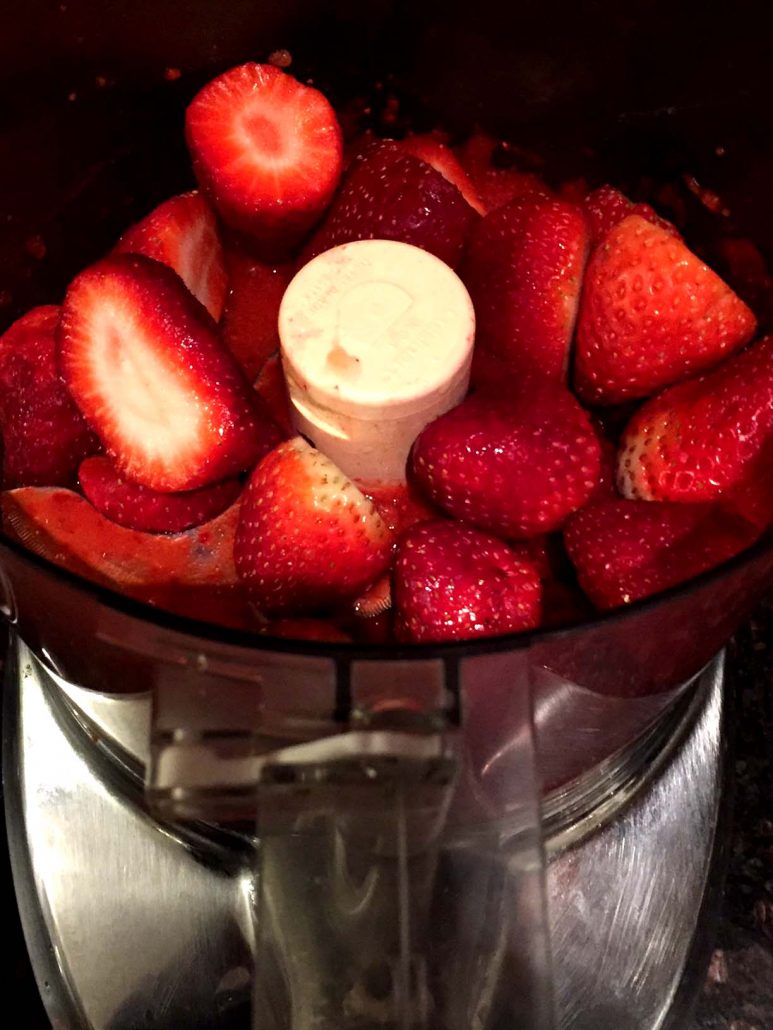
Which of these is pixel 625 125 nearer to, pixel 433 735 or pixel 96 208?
pixel 96 208

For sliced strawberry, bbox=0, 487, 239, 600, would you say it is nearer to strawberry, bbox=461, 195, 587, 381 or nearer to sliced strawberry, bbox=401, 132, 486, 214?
strawberry, bbox=461, 195, 587, 381

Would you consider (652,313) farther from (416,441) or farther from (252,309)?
(252,309)

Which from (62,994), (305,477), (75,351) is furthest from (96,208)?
(62,994)

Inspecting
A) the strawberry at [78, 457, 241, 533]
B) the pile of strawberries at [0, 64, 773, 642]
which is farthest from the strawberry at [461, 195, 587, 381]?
the strawberry at [78, 457, 241, 533]

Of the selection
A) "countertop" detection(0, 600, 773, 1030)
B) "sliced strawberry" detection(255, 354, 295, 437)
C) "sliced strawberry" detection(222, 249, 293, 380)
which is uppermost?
"sliced strawberry" detection(222, 249, 293, 380)

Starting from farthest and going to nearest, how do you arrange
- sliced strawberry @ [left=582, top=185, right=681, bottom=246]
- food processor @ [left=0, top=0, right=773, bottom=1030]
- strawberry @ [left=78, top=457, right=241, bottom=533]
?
sliced strawberry @ [left=582, top=185, right=681, bottom=246]
strawberry @ [left=78, top=457, right=241, bottom=533]
food processor @ [left=0, top=0, right=773, bottom=1030]

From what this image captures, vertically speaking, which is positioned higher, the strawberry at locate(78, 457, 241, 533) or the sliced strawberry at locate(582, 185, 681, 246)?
the sliced strawberry at locate(582, 185, 681, 246)

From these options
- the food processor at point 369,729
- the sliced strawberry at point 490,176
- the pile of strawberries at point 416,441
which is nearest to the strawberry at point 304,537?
the pile of strawberries at point 416,441

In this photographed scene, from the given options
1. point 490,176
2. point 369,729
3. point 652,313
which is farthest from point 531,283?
point 369,729

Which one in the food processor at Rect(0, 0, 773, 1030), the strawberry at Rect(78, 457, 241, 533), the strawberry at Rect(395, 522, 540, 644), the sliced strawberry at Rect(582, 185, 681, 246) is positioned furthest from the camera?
the sliced strawberry at Rect(582, 185, 681, 246)

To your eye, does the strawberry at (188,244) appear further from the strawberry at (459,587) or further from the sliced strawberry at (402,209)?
the strawberry at (459,587)
